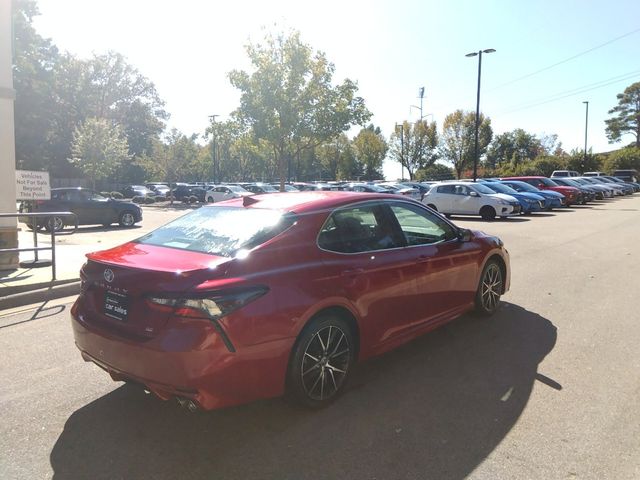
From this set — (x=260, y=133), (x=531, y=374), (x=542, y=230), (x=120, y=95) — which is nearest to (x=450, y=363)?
(x=531, y=374)

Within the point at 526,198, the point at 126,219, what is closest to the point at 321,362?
the point at 126,219

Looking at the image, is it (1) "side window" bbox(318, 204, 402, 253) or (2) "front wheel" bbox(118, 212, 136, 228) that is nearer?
(1) "side window" bbox(318, 204, 402, 253)

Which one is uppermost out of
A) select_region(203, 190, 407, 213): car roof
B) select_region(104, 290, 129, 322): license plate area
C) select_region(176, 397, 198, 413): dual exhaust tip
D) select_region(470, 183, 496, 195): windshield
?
select_region(470, 183, 496, 195): windshield

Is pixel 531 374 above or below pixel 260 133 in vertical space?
below

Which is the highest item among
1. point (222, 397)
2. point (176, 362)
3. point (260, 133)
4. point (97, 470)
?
point (260, 133)

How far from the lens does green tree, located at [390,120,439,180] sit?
5781 cm

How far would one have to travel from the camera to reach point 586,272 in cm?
843

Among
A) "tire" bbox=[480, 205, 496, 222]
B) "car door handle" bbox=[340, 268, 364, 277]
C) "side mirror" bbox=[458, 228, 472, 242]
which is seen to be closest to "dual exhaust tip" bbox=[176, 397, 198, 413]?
"car door handle" bbox=[340, 268, 364, 277]

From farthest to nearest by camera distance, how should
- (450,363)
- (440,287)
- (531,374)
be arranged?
(440,287) < (450,363) < (531,374)

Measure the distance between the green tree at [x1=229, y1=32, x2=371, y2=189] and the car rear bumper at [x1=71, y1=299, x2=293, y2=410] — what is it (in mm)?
28563

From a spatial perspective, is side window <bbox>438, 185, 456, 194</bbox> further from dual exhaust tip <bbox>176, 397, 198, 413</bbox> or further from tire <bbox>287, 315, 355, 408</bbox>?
dual exhaust tip <bbox>176, 397, 198, 413</bbox>

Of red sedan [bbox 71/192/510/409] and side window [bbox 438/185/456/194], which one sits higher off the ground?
side window [bbox 438/185/456/194]

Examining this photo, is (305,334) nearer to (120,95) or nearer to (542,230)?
(542,230)

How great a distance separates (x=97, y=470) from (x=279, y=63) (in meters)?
31.2
